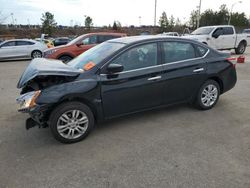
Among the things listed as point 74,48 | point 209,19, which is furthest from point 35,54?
point 209,19

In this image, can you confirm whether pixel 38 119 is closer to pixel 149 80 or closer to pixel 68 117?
pixel 68 117

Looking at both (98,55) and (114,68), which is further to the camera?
(98,55)

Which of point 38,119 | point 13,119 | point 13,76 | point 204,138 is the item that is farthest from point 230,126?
point 13,76

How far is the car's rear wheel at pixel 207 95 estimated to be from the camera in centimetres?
463

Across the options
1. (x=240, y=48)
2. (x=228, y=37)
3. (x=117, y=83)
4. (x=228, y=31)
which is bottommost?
(x=240, y=48)

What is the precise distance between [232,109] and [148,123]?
77.0 inches

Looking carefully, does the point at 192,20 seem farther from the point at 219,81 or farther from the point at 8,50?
the point at 219,81

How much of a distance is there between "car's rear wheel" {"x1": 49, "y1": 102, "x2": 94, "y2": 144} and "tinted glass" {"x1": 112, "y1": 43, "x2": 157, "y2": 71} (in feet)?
3.16

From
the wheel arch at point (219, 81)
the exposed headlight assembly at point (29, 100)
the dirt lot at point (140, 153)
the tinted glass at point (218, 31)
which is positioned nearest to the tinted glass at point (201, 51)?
the wheel arch at point (219, 81)

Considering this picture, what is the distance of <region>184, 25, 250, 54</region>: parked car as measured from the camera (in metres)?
13.8

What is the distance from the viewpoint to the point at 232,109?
479 cm

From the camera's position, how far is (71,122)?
347 centimetres

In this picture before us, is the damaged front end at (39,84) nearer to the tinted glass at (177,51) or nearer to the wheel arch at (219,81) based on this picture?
the tinted glass at (177,51)

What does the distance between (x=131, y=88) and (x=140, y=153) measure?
113 centimetres
